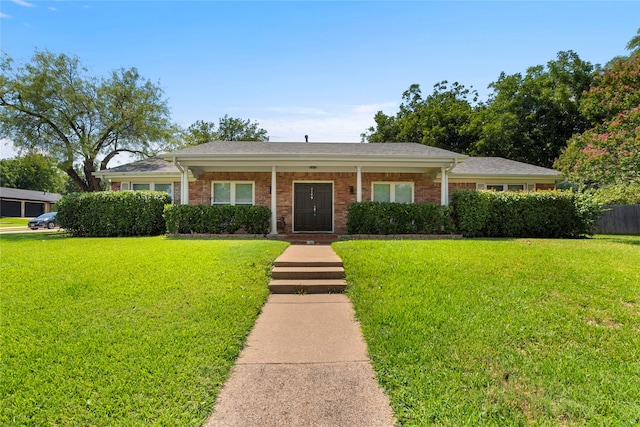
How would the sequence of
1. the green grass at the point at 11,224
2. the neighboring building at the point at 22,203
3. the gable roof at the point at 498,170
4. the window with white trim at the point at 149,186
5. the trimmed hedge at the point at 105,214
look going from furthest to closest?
the neighboring building at the point at 22,203, the green grass at the point at 11,224, the window with white trim at the point at 149,186, the gable roof at the point at 498,170, the trimmed hedge at the point at 105,214

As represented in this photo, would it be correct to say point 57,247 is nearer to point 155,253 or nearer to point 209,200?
point 155,253

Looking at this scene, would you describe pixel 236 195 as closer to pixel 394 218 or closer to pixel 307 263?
pixel 394 218

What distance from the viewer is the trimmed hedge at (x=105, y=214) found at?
11438 mm

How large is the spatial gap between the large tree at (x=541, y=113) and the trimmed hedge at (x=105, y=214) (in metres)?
22.3

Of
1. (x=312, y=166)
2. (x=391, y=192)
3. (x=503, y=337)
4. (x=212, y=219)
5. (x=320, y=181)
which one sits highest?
(x=312, y=166)

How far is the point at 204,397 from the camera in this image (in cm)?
256

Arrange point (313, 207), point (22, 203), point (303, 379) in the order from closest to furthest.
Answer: point (303, 379) → point (313, 207) → point (22, 203)

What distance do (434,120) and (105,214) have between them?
941 inches

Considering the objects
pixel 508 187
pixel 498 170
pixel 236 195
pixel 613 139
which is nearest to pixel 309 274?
pixel 236 195

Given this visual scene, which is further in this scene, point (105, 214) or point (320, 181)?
point (320, 181)

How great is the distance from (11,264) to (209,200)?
711cm

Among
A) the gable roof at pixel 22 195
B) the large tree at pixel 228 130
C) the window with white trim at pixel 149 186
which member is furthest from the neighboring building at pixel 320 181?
the gable roof at pixel 22 195

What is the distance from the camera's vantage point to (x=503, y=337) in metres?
3.46

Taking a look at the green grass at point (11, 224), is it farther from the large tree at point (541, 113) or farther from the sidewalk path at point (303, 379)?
the large tree at point (541, 113)
